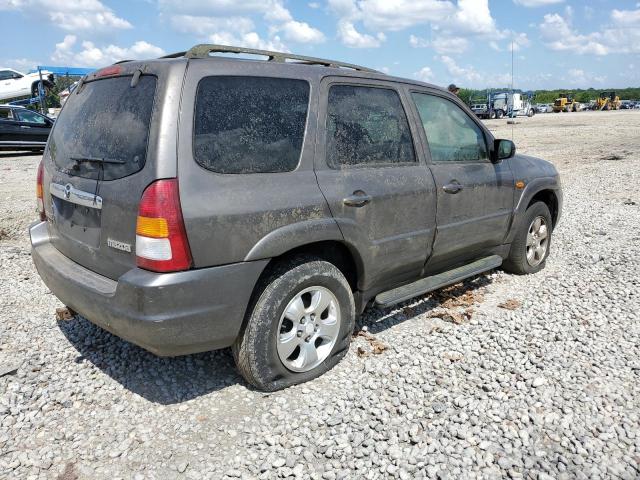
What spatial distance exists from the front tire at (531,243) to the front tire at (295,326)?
2.40 m

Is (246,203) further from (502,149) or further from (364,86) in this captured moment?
(502,149)

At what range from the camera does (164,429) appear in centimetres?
293

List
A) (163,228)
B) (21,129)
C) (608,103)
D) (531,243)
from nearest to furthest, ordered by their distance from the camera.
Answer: (163,228) < (531,243) < (21,129) < (608,103)

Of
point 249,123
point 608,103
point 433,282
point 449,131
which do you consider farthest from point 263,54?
point 608,103

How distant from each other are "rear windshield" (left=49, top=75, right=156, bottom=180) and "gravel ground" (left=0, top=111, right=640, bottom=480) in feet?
4.51

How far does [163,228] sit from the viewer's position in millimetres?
2645

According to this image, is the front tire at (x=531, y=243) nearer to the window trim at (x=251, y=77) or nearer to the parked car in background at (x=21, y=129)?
the window trim at (x=251, y=77)

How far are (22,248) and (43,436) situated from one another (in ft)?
13.4

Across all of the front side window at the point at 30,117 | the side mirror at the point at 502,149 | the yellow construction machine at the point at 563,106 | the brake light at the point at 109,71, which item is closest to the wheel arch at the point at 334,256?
the brake light at the point at 109,71

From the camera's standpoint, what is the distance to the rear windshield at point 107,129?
282cm

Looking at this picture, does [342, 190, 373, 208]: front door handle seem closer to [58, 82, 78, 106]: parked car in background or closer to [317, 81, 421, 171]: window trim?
[317, 81, 421, 171]: window trim

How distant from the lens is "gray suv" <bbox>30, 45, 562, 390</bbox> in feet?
8.91

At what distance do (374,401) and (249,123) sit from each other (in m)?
1.80

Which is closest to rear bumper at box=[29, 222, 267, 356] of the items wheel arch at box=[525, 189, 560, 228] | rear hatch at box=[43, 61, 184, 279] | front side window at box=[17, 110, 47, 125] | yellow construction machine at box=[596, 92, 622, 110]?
rear hatch at box=[43, 61, 184, 279]
